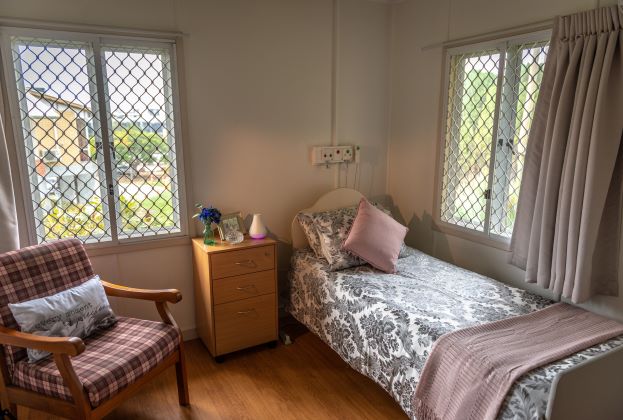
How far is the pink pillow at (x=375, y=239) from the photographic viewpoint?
2.72 metres

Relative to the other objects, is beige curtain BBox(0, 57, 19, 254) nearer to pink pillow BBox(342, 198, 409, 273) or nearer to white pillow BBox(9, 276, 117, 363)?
white pillow BBox(9, 276, 117, 363)

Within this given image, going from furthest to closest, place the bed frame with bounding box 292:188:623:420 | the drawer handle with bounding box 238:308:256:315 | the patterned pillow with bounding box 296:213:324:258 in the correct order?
the patterned pillow with bounding box 296:213:324:258 → the drawer handle with bounding box 238:308:256:315 → the bed frame with bounding box 292:188:623:420

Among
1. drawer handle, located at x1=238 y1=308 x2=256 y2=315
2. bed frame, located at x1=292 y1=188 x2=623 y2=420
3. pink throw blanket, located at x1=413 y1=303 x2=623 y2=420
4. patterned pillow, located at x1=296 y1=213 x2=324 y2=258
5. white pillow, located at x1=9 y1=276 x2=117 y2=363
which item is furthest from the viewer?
patterned pillow, located at x1=296 y1=213 x2=324 y2=258

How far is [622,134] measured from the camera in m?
2.02

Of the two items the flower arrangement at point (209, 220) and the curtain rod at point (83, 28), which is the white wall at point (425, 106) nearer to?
the flower arrangement at point (209, 220)

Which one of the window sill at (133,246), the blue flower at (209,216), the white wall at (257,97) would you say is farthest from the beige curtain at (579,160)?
the window sill at (133,246)

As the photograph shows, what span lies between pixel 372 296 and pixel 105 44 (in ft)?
6.74

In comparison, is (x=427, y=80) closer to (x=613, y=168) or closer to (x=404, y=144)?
(x=404, y=144)

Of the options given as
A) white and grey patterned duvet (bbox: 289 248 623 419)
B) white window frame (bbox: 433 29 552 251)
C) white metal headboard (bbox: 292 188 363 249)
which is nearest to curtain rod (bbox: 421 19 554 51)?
white window frame (bbox: 433 29 552 251)

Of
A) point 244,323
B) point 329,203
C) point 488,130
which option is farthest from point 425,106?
point 244,323

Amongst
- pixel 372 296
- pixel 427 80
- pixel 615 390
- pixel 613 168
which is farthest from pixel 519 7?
pixel 615 390

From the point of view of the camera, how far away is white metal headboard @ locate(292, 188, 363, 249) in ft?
10.1

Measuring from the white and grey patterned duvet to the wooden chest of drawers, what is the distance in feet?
0.82

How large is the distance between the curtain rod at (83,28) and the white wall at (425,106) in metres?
1.63
